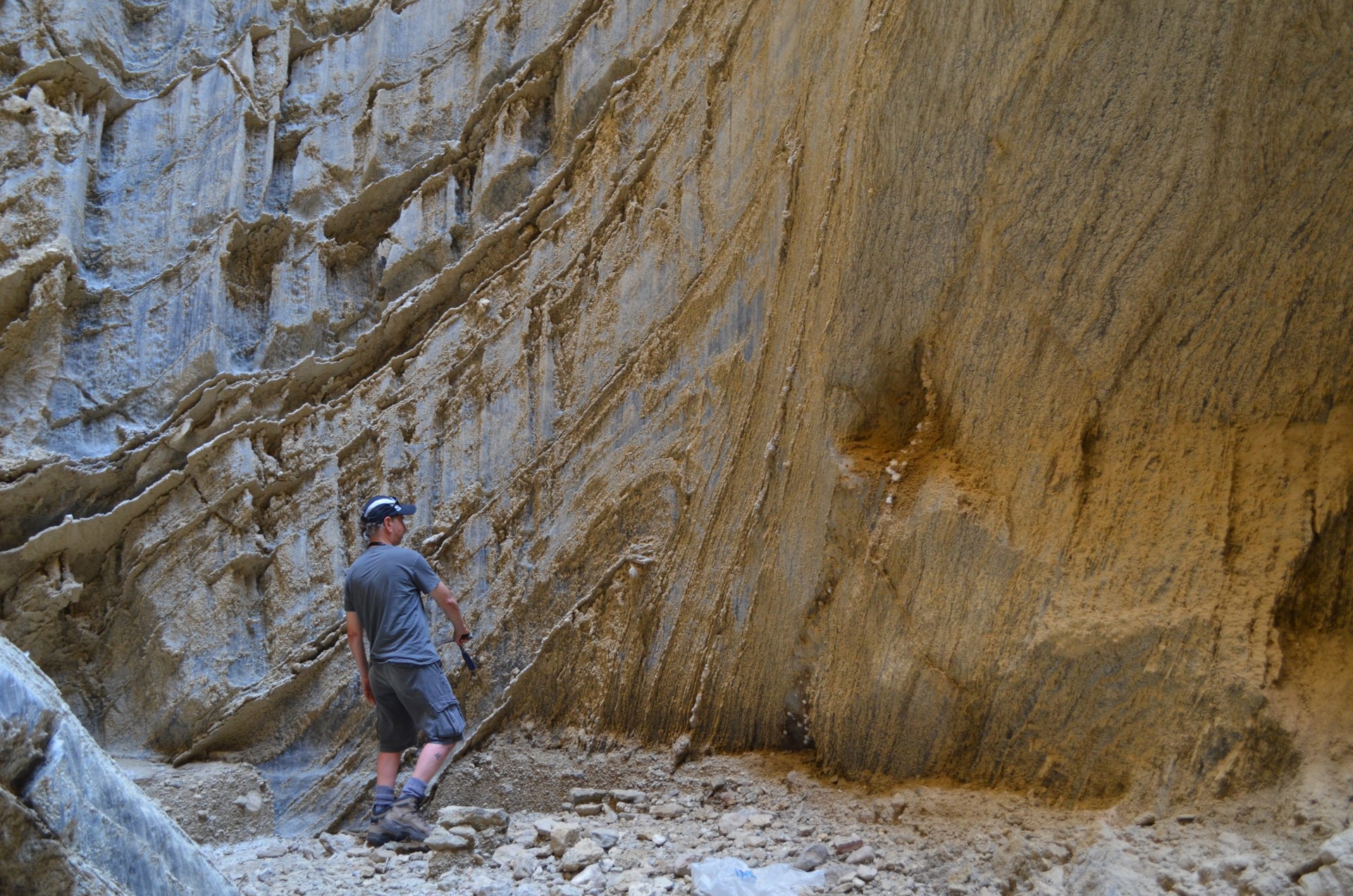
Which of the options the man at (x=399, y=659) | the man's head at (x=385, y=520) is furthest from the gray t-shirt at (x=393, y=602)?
the man's head at (x=385, y=520)

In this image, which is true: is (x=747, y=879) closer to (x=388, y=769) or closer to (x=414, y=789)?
(x=414, y=789)

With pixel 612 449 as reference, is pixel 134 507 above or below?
below

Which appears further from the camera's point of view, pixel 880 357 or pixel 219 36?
pixel 219 36

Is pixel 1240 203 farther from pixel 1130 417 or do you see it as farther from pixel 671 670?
pixel 671 670

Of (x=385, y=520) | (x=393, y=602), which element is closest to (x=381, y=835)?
(x=393, y=602)

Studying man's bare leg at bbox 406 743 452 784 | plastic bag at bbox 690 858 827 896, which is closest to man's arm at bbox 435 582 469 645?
man's bare leg at bbox 406 743 452 784

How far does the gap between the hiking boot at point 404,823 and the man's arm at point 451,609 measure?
0.77m

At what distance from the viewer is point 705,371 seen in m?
4.88

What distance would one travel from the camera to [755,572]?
14.8 ft

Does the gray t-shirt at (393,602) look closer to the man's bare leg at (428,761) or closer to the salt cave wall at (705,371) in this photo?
the man's bare leg at (428,761)

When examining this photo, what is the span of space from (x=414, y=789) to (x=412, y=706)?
40 centimetres

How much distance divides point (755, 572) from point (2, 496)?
166 inches

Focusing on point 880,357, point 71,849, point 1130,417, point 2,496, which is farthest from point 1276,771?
point 2,496

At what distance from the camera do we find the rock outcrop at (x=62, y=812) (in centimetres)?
220
